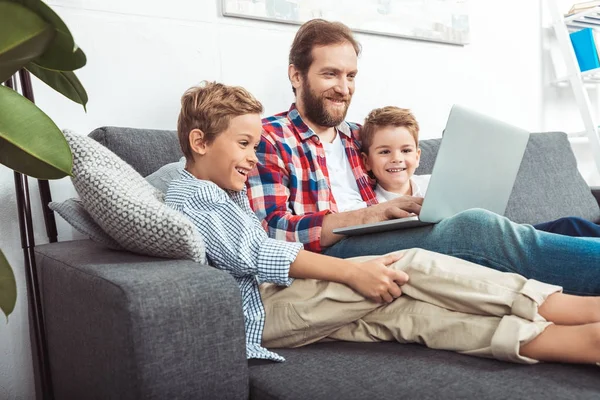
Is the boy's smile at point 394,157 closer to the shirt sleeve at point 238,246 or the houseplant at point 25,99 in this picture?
the shirt sleeve at point 238,246

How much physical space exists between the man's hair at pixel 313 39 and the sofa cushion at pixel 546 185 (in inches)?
19.4

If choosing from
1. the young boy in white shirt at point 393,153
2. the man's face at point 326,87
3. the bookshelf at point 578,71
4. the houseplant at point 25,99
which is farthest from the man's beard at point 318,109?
the bookshelf at point 578,71

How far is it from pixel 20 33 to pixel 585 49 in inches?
104

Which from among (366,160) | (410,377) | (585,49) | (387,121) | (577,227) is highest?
(585,49)

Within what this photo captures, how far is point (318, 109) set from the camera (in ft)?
5.47

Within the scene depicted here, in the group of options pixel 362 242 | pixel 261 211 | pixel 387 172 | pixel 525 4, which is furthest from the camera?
pixel 525 4

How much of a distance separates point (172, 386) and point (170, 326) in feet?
0.27

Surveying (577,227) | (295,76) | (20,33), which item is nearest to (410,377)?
(577,227)

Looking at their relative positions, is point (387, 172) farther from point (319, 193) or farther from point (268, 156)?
point (268, 156)

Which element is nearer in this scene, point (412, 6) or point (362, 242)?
point (362, 242)

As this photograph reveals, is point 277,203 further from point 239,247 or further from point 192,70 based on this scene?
point 192,70

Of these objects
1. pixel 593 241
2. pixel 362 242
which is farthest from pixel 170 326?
pixel 593 241

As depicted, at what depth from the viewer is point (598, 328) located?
87cm

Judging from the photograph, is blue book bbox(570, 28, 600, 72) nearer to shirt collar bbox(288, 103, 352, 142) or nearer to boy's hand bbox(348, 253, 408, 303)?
shirt collar bbox(288, 103, 352, 142)
